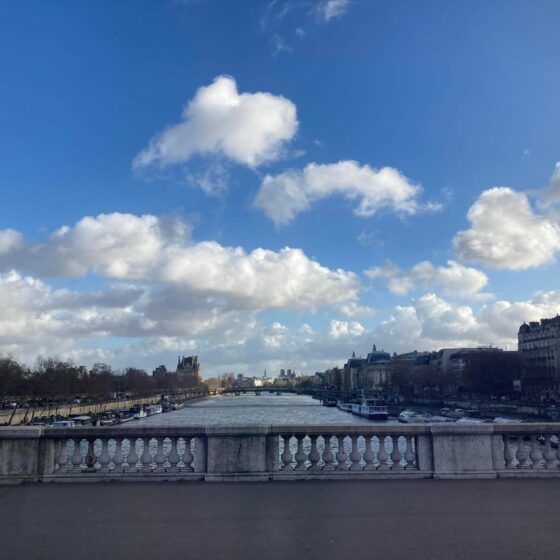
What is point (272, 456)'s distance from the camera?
37.2 feet

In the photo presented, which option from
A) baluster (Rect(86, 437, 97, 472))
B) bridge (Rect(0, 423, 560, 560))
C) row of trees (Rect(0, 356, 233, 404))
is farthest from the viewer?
row of trees (Rect(0, 356, 233, 404))

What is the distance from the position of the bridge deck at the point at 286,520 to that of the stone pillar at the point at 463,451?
34 cm

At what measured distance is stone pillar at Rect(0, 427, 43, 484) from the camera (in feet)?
37.0

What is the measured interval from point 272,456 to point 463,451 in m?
3.41

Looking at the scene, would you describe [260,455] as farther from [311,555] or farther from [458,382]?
[458,382]

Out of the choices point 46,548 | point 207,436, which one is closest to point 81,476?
point 207,436

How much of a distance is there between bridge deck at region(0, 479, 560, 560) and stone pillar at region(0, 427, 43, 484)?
408 mm

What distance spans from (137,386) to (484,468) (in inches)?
7152

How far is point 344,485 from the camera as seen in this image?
10.6 metres

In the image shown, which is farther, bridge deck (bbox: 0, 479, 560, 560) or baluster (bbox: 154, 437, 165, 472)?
baluster (bbox: 154, 437, 165, 472)

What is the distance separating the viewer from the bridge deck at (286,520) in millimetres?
7117

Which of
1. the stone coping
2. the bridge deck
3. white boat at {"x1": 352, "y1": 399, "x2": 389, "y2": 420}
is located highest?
the stone coping

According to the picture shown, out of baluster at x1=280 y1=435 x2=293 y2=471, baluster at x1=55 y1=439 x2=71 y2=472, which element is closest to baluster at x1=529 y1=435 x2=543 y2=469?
baluster at x1=280 y1=435 x2=293 y2=471

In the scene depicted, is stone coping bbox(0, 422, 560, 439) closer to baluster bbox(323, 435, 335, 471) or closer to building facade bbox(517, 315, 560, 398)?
baluster bbox(323, 435, 335, 471)
